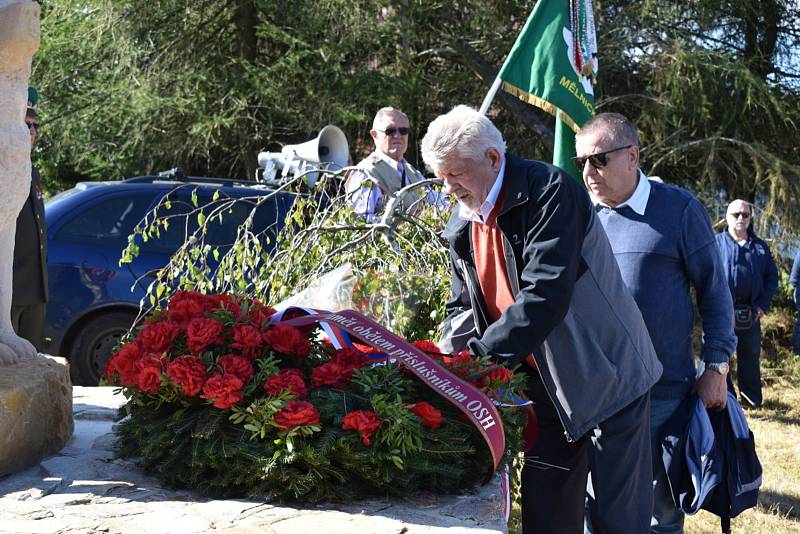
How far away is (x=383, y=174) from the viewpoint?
15.8 feet

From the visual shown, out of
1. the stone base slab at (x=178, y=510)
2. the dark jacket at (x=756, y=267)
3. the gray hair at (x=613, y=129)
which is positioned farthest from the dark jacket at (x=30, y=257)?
the dark jacket at (x=756, y=267)

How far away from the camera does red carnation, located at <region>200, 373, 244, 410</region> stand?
236cm

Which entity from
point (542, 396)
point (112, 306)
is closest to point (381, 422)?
point (542, 396)

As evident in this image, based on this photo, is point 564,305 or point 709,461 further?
point 709,461

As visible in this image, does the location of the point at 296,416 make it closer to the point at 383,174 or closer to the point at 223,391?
the point at 223,391

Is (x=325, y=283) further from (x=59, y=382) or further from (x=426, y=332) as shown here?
(x=59, y=382)

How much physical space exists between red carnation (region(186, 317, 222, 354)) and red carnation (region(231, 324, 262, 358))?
5 cm

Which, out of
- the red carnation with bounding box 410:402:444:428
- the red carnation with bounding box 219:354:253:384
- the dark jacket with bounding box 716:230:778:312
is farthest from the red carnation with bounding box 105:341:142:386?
the dark jacket with bounding box 716:230:778:312

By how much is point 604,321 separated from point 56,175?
9140 millimetres

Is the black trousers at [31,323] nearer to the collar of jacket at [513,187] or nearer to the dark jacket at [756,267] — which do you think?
the collar of jacket at [513,187]

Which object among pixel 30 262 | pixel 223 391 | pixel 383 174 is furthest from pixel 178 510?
pixel 30 262

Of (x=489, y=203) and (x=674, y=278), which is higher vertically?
(x=489, y=203)

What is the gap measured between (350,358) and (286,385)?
0.28m

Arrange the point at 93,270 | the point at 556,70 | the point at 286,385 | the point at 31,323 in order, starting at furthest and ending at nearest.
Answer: the point at 93,270
the point at 31,323
the point at 556,70
the point at 286,385
